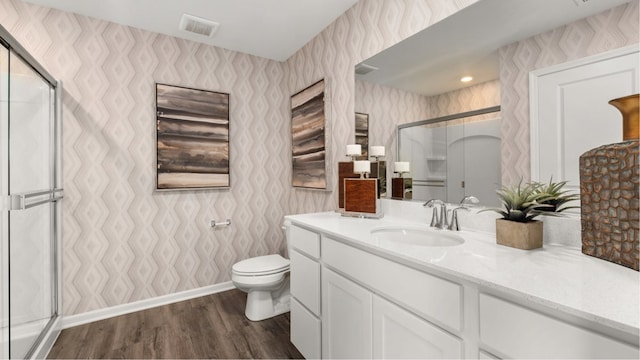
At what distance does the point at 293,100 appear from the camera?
3.06m

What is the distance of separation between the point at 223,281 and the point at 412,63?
97.5 inches

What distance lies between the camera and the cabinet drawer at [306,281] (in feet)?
5.48

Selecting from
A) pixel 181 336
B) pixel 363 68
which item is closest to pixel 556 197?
pixel 363 68

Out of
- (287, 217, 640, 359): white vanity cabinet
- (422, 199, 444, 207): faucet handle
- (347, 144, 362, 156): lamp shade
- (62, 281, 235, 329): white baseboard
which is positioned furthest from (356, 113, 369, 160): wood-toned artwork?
(62, 281, 235, 329): white baseboard

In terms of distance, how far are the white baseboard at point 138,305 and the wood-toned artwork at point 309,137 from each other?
1253 millimetres

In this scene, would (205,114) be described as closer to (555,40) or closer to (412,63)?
(412,63)

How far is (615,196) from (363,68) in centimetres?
157

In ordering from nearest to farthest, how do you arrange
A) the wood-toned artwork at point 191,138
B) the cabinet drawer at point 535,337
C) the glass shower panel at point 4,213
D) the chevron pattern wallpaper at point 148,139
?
the cabinet drawer at point 535,337
the glass shower panel at point 4,213
the chevron pattern wallpaper at point 148,139
the wood-toned artwork at point 191,138

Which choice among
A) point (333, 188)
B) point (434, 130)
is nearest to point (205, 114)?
point (333, 188)

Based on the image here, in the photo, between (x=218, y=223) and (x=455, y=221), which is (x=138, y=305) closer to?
(x=218, y=223)

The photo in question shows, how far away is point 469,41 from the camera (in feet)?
4.92

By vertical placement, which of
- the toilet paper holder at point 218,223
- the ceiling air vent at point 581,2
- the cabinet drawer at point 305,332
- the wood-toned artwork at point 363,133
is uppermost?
the ceiling air vent at point 581,2

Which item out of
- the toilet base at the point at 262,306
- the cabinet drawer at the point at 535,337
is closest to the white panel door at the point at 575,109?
the cabinet drawer at the point at 535,337

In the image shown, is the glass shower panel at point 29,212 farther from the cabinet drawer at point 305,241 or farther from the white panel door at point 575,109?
the white panel door at point 575,109
